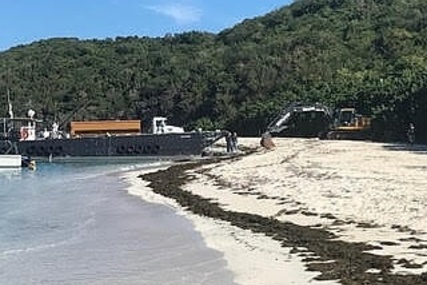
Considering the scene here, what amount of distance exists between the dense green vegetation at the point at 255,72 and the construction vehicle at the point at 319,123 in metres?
1.65

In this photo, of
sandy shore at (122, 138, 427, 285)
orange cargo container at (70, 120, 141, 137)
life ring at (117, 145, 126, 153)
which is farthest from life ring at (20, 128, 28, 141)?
sandy shore at (122, 138, 427, 285)

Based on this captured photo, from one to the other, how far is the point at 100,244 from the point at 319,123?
190ft

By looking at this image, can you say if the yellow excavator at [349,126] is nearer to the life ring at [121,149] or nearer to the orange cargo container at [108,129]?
the life ring at [121,149]

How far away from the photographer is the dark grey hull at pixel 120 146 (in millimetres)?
72688

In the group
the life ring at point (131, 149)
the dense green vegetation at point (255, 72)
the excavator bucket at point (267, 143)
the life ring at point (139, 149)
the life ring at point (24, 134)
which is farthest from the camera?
the life ring at point (24, 134)

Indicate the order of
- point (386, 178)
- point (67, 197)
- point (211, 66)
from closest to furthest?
point (386, 178) < point (67, 197) < point (211, 66)

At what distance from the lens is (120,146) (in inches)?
3034

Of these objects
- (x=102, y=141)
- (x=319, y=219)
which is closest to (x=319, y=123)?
(x=102, y=141)

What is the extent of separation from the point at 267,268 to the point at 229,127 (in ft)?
260

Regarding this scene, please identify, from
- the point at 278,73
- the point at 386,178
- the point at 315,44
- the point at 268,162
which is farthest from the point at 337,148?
the point at 315,44

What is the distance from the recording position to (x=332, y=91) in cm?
8194

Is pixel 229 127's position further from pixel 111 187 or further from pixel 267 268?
pixel 267 268

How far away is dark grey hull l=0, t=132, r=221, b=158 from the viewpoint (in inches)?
2862

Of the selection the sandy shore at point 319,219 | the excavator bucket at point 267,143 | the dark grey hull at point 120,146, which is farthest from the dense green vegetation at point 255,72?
the sandy shore at point 319,219
